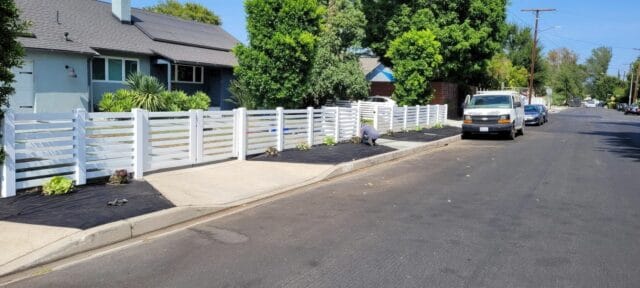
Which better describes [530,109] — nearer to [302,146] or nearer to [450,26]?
[450,26]

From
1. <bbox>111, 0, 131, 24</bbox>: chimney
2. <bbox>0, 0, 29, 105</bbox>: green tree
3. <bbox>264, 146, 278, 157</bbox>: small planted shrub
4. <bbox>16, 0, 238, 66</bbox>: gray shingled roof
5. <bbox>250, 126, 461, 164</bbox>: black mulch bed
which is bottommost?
<bbox>250, 126, 461, 164</bbox>: black mulch bed

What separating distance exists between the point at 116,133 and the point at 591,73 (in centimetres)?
18258

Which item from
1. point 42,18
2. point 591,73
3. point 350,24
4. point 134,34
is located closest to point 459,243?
point 42,18

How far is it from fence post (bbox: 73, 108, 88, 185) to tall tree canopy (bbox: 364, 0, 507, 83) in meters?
24.4

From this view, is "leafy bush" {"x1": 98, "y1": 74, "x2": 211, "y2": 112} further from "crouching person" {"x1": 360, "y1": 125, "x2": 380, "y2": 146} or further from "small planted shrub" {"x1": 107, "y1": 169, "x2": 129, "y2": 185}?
"small planted shrub" {"x1": 107, "y1": 169, "x2": 129, "y2": 185}

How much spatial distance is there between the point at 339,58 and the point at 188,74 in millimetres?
8264

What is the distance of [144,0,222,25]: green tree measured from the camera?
1919 inches

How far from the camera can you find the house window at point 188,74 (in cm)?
2723

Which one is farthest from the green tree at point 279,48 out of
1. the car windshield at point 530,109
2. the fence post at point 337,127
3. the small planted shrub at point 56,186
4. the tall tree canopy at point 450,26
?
the car windshield at point 530,109

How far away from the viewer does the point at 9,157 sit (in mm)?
7566

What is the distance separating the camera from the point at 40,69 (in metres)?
20.6

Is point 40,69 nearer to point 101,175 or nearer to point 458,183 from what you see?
point 101,175

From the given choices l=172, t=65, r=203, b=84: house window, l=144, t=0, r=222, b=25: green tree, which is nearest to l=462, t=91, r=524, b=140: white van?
l=172, t=65, r=203, b=84: house window

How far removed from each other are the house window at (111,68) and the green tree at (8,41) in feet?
55.2
